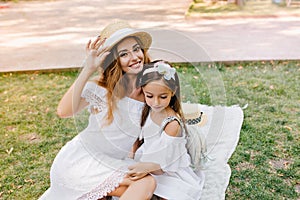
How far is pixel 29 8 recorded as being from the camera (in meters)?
8.53

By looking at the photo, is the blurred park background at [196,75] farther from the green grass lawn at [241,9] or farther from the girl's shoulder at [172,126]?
the girl's shoulder at [172,126]

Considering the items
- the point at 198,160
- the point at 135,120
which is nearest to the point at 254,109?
the point at 198,160

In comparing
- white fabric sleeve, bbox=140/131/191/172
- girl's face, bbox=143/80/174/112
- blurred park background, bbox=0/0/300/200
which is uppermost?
Result: girl's face, bbox=143/80/174/112

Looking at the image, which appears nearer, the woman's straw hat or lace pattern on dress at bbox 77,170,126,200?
the woman's straw hat

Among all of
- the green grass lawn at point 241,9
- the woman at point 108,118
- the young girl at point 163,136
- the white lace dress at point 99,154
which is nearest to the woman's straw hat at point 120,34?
the woman at point 108,118

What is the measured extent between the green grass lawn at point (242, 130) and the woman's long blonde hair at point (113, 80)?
0.58 ft

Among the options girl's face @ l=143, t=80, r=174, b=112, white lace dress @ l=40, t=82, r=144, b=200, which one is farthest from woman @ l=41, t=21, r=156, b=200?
girl's face @ l=143, t=80, r=174, b=112

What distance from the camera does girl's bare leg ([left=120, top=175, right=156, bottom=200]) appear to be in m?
1.69

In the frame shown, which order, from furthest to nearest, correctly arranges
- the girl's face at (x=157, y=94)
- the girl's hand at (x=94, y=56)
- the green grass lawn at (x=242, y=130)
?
the green grass lawn at (x=242, y=130), the girl's hand at (x=94, y=56), the girl's face at (x=157, y=94)

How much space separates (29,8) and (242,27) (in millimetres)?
4916

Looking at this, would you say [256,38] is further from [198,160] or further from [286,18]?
[198,160]

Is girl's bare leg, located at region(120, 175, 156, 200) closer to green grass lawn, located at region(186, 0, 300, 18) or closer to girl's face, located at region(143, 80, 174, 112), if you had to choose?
girl's face, located at region(143, 80, 174, 112)

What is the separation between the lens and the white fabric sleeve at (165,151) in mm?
1681

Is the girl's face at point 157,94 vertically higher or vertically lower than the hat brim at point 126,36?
lower
